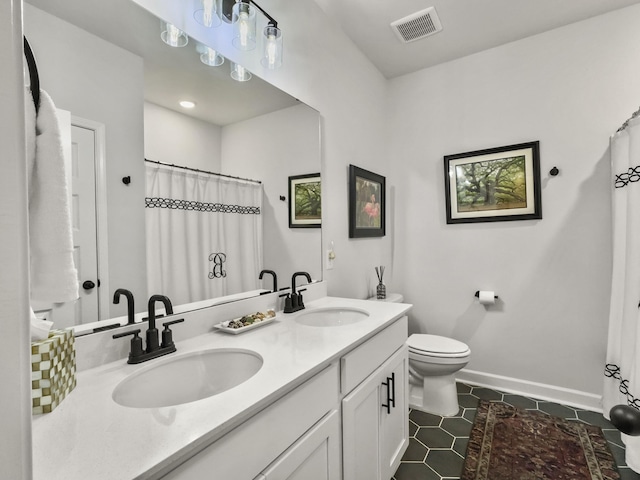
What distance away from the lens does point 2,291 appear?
0.33 meters

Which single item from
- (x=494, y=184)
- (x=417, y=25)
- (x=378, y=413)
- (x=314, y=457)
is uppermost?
(x=417, y=25)

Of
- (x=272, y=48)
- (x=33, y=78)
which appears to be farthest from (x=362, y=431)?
(x=272, y=48)

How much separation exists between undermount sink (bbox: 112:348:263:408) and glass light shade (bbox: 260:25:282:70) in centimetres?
139

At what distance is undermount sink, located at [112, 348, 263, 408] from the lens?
36.1 inches

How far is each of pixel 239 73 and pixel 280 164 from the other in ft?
1.57

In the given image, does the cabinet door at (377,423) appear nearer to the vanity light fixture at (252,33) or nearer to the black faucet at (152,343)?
the black faucet at (152,343)

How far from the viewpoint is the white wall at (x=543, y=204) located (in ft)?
7.17

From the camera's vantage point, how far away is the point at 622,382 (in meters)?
1.83

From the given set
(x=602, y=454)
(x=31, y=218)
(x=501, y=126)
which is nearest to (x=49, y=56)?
(x=31, y=218)

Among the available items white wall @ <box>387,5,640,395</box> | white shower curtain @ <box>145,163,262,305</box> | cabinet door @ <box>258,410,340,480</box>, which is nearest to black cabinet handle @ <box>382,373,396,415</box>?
cabinet door @ <box>258,410,340,480</box>

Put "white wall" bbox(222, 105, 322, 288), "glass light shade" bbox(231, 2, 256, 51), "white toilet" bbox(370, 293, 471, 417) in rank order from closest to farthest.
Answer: "glass light shade" bbox(231, 2, 256, 51)
"white wall" bbox(222, 105, 322, 288)
"white toilet" bbox(370, 293, 471, 417)

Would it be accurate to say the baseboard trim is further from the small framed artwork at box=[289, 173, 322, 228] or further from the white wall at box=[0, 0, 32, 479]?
the white wall at box=[0, 0, 32, 479]

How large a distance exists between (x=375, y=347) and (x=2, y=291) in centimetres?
127

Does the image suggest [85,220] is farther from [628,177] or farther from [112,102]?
[628,177]
